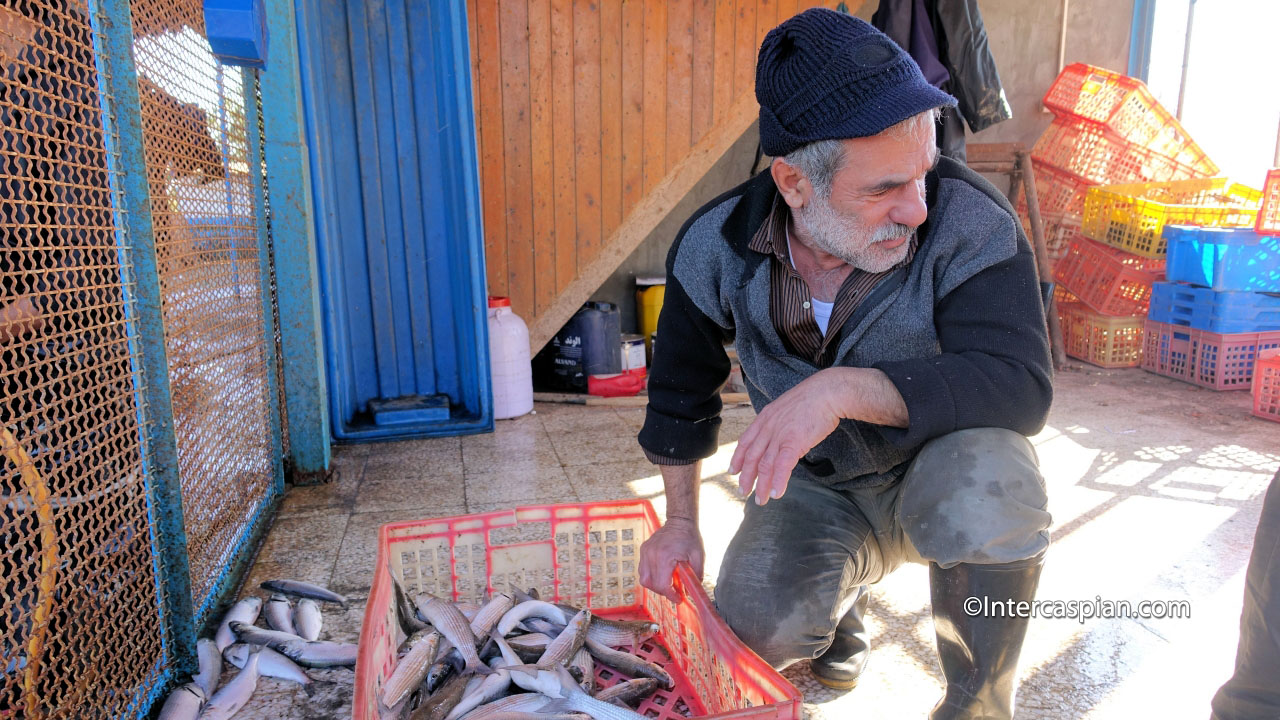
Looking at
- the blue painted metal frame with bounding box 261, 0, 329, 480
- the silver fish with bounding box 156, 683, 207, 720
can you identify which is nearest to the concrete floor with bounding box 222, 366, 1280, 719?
the silver fish with bounding box 156, 683, 207, 720

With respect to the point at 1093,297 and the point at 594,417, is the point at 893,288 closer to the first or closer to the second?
the point at 594,417

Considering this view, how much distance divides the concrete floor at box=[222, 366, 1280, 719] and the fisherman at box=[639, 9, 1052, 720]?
46 centimetres

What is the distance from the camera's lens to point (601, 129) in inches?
220

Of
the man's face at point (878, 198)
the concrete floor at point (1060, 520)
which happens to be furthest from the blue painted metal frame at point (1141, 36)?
the man's face at point (878, 198)

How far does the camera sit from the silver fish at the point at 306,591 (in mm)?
2658

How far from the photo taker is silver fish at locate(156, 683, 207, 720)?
6.55ft

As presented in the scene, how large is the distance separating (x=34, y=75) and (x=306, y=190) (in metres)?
1.98

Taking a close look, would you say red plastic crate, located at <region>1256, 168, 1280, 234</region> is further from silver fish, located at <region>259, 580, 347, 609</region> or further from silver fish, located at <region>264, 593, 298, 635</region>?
silver fish, located at <region>264, 593, 298, 635</region>

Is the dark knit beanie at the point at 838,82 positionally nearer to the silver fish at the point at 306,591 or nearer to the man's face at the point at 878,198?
the man's face at the point at 878,198

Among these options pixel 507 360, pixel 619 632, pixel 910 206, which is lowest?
pixel 619 632

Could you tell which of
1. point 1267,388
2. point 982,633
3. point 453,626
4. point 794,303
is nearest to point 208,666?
point 453,626

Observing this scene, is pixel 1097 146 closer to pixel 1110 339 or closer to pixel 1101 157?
pixel 1101 157

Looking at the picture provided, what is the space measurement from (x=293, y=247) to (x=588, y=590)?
2.13 metres

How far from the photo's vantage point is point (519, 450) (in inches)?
173
